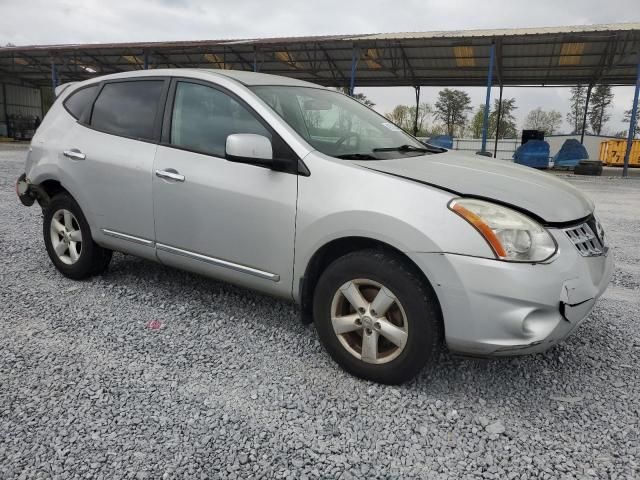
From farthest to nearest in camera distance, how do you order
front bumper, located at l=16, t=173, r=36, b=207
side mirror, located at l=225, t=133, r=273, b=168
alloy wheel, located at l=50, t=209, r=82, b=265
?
1. front bumper, located at l=16, t=173, r=36, b=207
2. alloy wheel, located at l=50, t=209, r=82, b=265
3. side mirror, located at l=225, t=133, r=273, b=168

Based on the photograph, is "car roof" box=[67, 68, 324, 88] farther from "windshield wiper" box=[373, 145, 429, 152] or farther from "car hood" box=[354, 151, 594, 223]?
"car hood" box=[354, 151, 594, 223]

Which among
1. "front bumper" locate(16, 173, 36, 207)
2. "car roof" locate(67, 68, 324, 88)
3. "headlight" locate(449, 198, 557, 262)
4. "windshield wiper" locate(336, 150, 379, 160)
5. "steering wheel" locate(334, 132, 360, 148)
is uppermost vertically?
"car roof" locate(67, 68, 324, 88)

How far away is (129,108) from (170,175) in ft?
2.81

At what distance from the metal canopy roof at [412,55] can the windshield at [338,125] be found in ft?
46.4

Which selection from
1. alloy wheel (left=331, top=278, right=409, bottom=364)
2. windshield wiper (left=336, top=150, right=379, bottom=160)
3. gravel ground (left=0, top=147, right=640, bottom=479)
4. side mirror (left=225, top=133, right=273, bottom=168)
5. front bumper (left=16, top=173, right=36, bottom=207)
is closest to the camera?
gravel ground (left=0, top=147, right=640, bottom=479)

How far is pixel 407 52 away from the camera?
66.0 feet

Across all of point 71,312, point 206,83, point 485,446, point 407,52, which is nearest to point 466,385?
point 485,446

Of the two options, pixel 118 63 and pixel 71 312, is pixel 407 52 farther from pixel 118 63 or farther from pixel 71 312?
pixel 71 312

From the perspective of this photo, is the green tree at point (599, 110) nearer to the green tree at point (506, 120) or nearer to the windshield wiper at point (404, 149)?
the green tree at point (506, 120)

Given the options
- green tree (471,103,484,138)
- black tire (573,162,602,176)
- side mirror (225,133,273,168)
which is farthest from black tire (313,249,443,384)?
green tree (471,103,484,138)

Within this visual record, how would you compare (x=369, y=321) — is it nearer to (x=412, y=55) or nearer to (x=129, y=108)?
(x=129, y=108)

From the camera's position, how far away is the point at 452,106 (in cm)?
6162

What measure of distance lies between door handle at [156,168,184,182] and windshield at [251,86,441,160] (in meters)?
0.74

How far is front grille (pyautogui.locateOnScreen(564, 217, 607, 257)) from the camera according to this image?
2357mm
